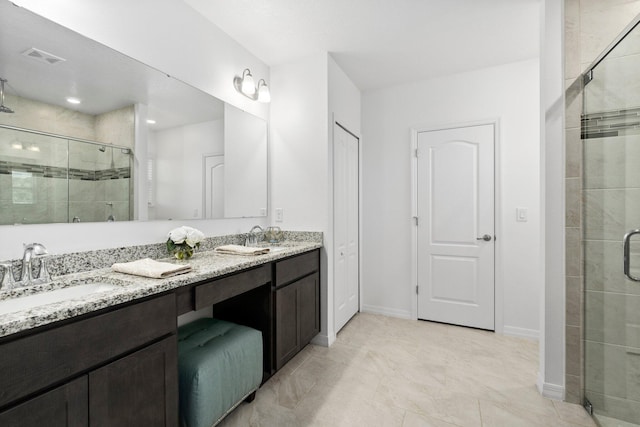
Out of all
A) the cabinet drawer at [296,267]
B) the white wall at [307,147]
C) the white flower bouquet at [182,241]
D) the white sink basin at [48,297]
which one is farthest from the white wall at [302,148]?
the white sink basin at [48,297]

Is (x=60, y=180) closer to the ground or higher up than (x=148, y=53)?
closer to the ground

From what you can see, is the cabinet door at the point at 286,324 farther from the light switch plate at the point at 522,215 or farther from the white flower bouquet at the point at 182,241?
the light switch plate at the point at 522,215

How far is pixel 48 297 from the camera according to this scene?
1.15 m

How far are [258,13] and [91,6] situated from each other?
990 mm

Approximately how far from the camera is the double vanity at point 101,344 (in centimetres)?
82

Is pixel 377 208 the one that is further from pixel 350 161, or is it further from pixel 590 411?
pixel 590 411

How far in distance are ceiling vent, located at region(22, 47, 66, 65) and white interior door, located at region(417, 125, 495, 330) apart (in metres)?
2.89

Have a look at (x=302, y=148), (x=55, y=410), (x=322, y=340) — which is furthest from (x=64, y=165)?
(x=322, y=340)

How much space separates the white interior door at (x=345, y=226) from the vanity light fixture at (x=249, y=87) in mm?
687

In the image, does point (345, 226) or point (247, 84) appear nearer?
point (247, 84)

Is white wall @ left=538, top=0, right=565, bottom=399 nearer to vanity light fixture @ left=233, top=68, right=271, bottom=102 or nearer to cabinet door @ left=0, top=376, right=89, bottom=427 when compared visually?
vanity light fixture @ left=233, top=68, right=271, bottom=102

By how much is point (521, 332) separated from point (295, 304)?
85.5 inches

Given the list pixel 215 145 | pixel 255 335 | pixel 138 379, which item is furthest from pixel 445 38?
pixel 138 379

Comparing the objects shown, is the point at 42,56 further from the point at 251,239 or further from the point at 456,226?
the point at 456,226
